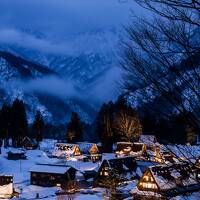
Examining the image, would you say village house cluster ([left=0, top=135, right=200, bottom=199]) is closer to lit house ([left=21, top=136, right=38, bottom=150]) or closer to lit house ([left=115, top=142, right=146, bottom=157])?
lit house ([left=115, top=142, right=146, bottom=157])

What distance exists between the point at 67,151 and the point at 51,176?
16.5 metres

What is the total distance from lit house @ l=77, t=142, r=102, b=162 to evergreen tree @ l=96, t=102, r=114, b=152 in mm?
3522

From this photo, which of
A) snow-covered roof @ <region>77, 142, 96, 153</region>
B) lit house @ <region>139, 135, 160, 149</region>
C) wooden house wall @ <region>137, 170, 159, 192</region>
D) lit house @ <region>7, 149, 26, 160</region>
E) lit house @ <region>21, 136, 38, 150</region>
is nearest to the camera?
lit house @ <region>139, 135, 160, 149</region>

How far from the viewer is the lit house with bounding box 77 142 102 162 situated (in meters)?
64.1

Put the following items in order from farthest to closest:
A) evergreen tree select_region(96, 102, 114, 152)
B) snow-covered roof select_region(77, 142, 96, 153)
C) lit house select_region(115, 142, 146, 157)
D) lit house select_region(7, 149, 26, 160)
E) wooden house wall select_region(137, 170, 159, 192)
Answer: evergreen tree select_region(96, 102, 114, 152), snow-covered roof select_region(77, 142, 96, 153), lit house select_region(115, 142, 146, 157), lit house select_region(7, 149, 26, 160), wooden house wall select_region(137, 170, 159, 192)

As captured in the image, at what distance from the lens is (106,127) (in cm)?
6981

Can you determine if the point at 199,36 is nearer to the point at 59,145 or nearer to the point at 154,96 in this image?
the point at 154,96

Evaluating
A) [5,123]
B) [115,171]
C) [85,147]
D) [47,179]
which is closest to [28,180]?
[47,179]

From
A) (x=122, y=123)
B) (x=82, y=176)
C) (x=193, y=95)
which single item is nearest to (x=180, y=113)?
(x=193, y=95)

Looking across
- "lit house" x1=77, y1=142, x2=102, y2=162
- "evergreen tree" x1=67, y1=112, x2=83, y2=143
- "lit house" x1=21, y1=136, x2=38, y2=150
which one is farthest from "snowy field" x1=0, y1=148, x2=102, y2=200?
"evergreen tree" x1=67, y1=112, x2=83, y2=143

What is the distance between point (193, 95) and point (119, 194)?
33897 mm

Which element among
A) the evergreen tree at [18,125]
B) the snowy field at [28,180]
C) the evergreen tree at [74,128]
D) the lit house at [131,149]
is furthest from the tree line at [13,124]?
the lit house at [131,149]

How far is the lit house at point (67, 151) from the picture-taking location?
213 feet

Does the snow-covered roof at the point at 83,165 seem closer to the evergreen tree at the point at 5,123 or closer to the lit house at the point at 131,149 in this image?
the lit house at the point at 131,149
